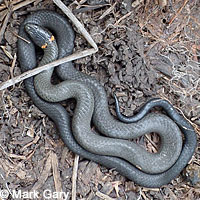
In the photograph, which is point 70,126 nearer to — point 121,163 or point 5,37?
point 121,163

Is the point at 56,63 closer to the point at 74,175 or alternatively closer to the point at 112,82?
the point at 112,82

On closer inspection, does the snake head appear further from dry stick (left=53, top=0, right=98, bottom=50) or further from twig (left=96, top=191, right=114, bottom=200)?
twig (left=96, top=191, right=114, bottom=200)

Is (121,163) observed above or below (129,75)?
below

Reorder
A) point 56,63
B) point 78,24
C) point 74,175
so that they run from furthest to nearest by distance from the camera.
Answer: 1. point 74,175
2. point 56,63
3. point 78,24

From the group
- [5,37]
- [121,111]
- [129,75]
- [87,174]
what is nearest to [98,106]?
[121,111]

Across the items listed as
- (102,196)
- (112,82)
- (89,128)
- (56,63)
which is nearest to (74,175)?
(102,196)

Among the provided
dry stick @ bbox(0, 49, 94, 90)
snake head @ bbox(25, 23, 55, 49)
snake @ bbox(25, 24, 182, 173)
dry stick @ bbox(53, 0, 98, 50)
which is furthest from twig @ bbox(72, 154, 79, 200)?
snake head @ bbox(25, 23, 55, 49)

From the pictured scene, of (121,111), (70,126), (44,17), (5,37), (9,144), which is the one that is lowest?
(9,144)
